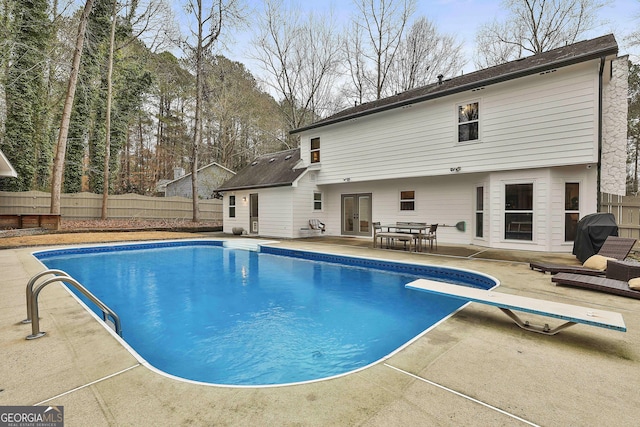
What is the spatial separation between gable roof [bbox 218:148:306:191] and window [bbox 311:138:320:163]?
798 millimetres

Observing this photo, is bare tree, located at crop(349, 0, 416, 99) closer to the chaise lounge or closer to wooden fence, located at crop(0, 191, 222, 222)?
wooden fence, located at crop(0, 191, 222, 222)

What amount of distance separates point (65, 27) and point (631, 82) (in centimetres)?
2882

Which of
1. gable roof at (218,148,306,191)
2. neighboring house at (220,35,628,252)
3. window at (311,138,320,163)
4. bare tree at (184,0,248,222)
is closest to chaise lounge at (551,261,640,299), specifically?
neighboring house at (220,35,628,252)

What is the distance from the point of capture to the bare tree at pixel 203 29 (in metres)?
16.4

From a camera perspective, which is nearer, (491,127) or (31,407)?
(31,407)

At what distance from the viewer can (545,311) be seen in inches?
113

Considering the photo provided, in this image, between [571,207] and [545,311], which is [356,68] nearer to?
[571,207]

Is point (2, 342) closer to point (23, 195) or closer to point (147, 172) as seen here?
point (23, 195)

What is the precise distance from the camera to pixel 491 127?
28.9ft

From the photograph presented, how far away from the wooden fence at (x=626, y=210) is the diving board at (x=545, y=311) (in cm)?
883

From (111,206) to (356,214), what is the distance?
14439 mm

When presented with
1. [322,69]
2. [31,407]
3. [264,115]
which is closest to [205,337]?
[31,407]

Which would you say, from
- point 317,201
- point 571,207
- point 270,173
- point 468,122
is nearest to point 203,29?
point 270,173

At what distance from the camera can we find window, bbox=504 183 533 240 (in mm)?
8445
